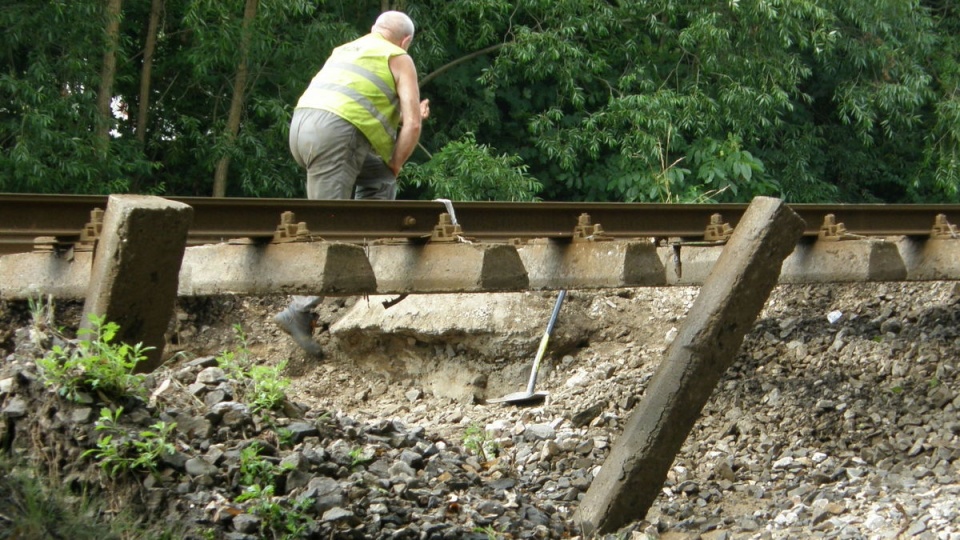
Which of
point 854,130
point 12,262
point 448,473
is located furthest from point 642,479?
point 854,130

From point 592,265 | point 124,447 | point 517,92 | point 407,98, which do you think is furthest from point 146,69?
point 124,447

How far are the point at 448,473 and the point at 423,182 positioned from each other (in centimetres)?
843

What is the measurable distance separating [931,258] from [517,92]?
30.1 feet

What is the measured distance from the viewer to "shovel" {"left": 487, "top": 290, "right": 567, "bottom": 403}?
814 cm

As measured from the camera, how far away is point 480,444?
23.5 ft

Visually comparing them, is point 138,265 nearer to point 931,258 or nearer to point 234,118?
point 931,258

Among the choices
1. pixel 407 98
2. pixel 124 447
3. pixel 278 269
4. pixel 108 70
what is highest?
pixel 407 98

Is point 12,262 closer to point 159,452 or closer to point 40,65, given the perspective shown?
point 159,452

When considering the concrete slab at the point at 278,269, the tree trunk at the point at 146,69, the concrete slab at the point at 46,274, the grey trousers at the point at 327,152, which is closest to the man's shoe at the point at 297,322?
the grey trousers at the point at 327,152

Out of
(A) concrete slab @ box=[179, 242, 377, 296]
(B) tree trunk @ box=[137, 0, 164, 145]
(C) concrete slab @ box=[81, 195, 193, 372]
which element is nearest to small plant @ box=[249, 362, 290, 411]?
(A) concrete slab @ box=[179, 242, 377, 296]

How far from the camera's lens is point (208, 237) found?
605cm

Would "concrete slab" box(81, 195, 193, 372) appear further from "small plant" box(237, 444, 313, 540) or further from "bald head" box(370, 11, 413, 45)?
"bald head" box(370, 11, 413, 45)

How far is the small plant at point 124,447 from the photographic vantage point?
462 cm

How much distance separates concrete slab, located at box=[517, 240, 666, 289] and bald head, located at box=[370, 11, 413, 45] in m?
1.70
